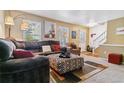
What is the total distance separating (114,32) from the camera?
5.32 ft

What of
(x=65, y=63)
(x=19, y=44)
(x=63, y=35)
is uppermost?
(x=63, y=35)

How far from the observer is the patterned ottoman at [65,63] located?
157 centimetres

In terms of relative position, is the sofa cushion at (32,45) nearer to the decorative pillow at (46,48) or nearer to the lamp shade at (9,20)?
the decorative pillow at (46,48)

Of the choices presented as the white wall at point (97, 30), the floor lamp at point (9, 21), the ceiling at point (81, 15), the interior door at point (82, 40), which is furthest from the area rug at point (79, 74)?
the floor lamp at point (9, 21)

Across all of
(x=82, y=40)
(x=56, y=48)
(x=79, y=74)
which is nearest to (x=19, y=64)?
(x=56, y=48)

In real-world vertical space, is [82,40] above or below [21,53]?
above

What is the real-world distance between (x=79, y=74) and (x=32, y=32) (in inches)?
36.5

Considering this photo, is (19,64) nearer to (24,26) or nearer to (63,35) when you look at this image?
(24,26)

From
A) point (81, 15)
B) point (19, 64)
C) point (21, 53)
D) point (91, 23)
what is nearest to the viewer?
point (19, 64)

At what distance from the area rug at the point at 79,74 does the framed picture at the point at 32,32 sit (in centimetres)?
54
